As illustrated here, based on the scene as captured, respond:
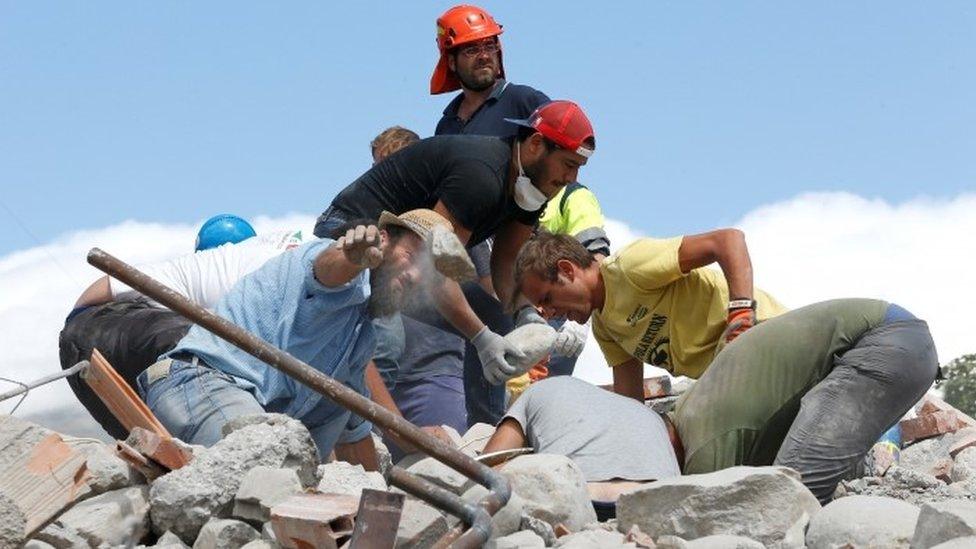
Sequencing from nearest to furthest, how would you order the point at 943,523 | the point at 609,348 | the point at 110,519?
1. the point at 943,523
2. the point at 110,519
3. the point at 609,348

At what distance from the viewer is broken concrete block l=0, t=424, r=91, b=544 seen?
4.38 metres

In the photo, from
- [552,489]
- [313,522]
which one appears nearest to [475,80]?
[552,489]

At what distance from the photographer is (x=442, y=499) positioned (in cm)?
439

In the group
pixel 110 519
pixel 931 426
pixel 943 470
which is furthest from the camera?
pixel 931 426

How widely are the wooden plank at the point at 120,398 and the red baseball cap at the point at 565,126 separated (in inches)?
74.3

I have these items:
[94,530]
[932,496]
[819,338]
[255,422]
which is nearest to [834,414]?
[819,338]

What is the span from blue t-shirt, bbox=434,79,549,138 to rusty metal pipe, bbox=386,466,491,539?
9.44 feet

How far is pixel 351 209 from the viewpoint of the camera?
6.60 m

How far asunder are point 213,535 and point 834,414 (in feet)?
6.84

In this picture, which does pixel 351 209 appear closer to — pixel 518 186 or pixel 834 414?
pixel 518 186

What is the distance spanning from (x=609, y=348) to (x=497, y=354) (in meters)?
0.49

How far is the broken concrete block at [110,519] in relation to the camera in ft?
15.3

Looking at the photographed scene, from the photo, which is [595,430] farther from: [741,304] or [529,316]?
[529,316]

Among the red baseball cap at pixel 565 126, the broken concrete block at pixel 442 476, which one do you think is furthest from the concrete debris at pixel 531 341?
the broken concrete block at pixel 442 476
